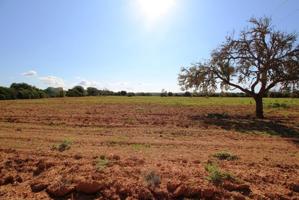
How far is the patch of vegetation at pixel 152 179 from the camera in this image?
498 centimetres

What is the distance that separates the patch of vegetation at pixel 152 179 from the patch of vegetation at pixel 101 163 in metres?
A: 1.07

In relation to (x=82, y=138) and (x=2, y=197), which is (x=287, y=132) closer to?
(x=82, y=138)

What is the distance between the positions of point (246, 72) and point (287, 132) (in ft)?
23.4

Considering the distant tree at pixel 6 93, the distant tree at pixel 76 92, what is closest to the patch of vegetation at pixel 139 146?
the distant tree at pixel 6 93

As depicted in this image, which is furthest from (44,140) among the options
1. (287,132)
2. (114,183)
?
(287,132)

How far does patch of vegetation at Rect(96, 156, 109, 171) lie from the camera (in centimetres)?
571

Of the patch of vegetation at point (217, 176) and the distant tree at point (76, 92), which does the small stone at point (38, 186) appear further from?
the distant tree at point (76, 92)

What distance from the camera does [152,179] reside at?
5098 mm

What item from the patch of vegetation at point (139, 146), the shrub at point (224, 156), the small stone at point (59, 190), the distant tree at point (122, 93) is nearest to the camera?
the small stone at point (59, 190)

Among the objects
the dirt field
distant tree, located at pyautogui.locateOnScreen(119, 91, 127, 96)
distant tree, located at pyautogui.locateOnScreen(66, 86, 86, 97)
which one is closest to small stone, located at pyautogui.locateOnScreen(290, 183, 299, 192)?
the dirt field

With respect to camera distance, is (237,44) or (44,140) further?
(237,44)

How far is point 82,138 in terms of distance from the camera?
892cm

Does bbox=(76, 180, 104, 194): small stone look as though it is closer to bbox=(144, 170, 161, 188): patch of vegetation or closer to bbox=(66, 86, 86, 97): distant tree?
bbox=(144, 170, 161, 188): patch of vegetation

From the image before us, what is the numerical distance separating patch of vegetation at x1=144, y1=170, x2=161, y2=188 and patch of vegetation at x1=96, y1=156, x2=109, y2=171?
1068mm
